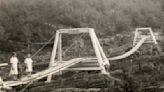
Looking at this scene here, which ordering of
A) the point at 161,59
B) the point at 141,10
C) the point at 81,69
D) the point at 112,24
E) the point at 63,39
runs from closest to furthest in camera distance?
the point at 81,69
the point at 161,59
the point at 63,39
the point at 112,24
the point at 141,10

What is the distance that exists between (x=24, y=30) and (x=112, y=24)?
381 inches

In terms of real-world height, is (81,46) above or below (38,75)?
above

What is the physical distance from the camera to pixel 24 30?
99.2 ft

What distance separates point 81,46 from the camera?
29.4 m

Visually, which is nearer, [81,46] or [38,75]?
[38,75]

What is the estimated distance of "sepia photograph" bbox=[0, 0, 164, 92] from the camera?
16.6 m

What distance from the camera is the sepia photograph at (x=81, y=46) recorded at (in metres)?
16.6

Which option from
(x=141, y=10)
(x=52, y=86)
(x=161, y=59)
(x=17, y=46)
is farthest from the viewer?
(x=141, y=10)

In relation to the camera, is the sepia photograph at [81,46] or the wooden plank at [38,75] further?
the sepia photograph at [81,46]

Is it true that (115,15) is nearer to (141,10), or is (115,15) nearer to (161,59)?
(141,10)

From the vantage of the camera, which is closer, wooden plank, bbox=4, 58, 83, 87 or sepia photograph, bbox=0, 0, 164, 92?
wooden plank, bbox=4, 58, 83, 87

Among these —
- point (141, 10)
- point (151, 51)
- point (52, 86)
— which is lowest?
point (52, 86)

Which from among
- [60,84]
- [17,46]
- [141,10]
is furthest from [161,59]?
[141,10]

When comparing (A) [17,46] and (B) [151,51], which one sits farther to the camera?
(A) [17,46]
